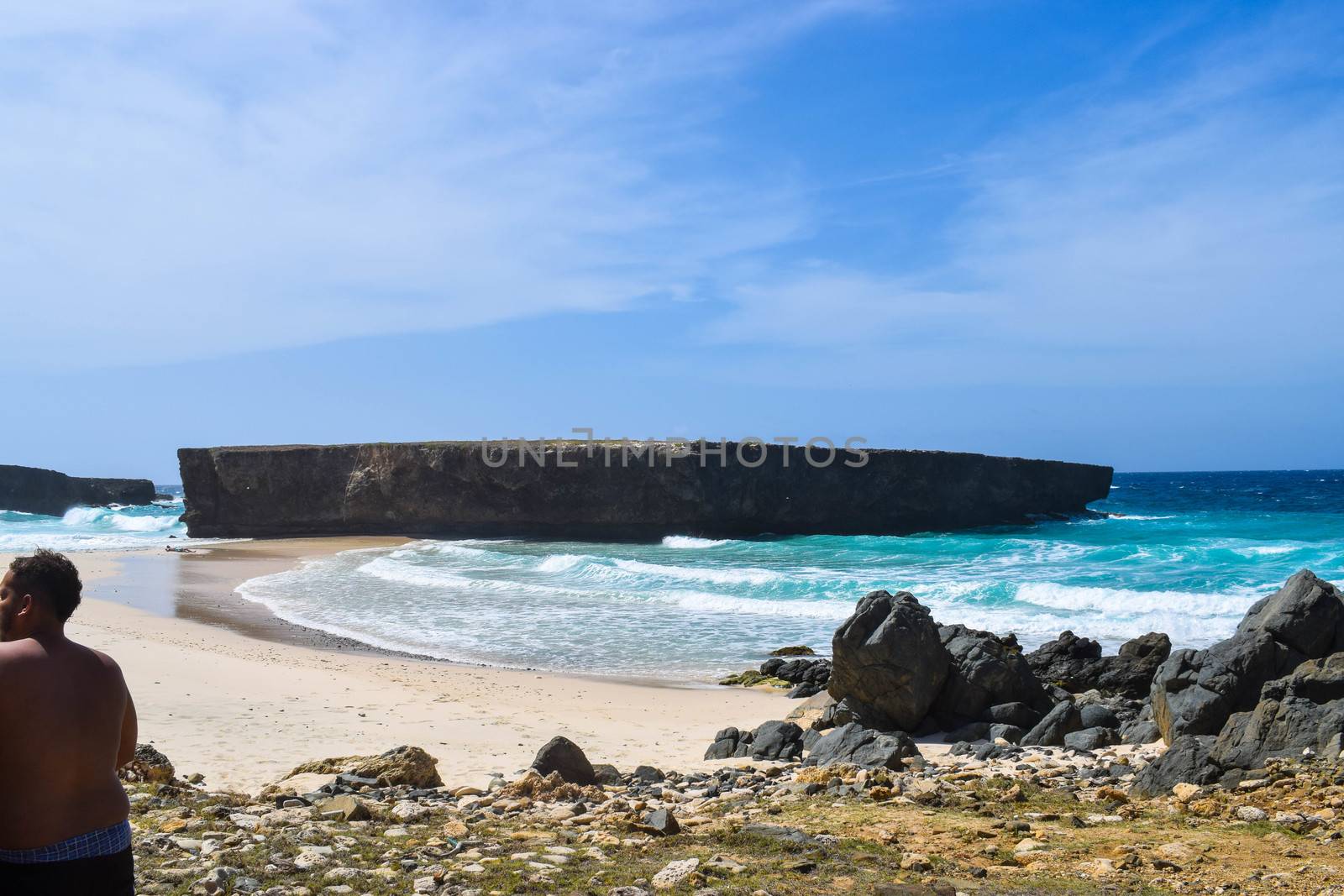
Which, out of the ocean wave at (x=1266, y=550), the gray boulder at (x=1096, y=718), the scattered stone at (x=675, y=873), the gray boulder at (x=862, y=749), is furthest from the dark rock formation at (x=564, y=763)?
the ocean wave at (x=1266, y=550)

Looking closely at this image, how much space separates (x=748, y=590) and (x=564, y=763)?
1513 cm

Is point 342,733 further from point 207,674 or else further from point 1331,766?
point 1331,766

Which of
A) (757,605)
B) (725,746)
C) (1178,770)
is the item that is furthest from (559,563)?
(1178,770)

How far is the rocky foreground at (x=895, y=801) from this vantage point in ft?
15.3

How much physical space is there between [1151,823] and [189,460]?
2033 inches

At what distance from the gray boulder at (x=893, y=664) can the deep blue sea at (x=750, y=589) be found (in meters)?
3.92

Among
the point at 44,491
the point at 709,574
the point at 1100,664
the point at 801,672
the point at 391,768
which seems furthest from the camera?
the point at 44,491

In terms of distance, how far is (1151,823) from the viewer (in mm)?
5676

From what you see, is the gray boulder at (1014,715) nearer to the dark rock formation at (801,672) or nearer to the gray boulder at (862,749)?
the gray boulder at (862,749)

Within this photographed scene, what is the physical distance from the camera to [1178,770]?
6.48 metres

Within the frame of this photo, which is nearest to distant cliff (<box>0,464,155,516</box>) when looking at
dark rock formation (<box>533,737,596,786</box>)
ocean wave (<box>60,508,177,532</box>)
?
ocean wave (<box>60,508,177,532</box>)

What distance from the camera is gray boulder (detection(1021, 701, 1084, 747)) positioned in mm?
8602

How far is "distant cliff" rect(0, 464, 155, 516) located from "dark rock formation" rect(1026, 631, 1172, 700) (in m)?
82.3

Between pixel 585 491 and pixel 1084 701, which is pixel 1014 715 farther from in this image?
pixel 585 491
